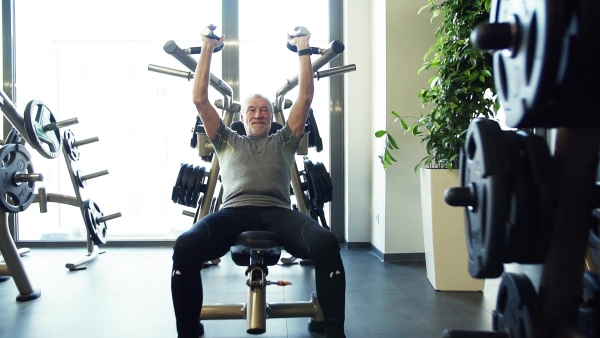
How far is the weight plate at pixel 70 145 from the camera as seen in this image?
2684mm

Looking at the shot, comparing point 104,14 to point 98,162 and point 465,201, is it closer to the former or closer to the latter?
point 98,162

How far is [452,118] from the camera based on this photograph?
2125 millimetres

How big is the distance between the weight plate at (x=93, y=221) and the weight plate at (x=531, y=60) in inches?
104

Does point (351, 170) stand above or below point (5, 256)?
above

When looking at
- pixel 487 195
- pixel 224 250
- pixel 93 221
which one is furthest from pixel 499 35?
pixel 93 221

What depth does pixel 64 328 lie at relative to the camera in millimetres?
1770

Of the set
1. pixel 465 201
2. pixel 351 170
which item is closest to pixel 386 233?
pixel 351 170

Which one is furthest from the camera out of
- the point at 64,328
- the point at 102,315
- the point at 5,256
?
the point at 5,256

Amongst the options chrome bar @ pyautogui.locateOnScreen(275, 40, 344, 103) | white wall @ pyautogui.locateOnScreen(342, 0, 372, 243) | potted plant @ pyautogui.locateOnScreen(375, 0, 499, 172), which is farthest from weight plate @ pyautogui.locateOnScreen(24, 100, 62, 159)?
potted plant @ pyautogui.locateOnScreen(375, 0, 499, 172)

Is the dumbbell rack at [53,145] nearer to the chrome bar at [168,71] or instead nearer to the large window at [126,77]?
the large window at [126,77]

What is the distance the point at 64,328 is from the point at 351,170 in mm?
2153

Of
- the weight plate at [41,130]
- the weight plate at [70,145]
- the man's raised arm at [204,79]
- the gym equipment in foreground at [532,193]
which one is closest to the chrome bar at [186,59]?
the man's raised arm at [204,79]

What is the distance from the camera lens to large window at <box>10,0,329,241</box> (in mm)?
3393

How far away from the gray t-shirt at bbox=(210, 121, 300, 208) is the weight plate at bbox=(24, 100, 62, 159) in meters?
1.12
